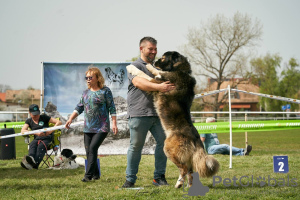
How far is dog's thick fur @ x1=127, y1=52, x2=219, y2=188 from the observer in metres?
3.96

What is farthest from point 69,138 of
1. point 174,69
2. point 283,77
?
point 283,77

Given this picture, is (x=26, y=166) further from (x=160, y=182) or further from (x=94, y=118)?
(x=160, y=182)

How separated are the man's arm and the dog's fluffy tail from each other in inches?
33.9

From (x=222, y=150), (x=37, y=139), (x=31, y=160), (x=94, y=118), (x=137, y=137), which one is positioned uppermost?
(x=94, y=118)

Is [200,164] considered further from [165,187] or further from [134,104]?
[134,104]

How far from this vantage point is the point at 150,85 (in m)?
4.06

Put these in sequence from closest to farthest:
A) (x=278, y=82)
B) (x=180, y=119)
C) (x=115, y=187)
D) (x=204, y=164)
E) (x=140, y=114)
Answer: (x=204, y=164), (x=180, y=119), (x=140, y=114), (x=115, y=187), (x=278, y=82)

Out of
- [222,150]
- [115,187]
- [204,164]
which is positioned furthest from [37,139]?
[222,150]

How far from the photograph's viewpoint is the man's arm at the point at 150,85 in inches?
158

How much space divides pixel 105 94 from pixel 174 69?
1.54 meters

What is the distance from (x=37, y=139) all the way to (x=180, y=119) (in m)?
4.25

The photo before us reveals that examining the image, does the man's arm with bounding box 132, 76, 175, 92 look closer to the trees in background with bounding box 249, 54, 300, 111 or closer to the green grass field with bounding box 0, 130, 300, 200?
the green grass field with bounding box 0, 130, 300, 200

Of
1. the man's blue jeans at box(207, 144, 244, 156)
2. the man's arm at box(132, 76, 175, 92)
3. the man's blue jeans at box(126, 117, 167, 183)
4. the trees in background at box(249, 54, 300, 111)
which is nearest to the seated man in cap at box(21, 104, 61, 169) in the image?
→ the man's blue jeans at box(126, 117, 167, 183)

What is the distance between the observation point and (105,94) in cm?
527
